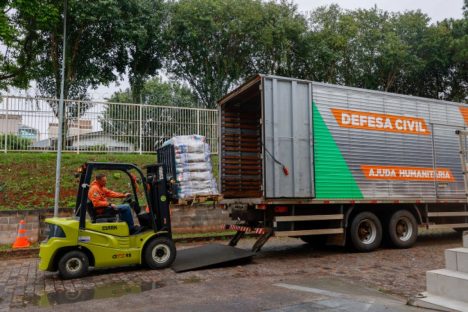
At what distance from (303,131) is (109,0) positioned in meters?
11.5

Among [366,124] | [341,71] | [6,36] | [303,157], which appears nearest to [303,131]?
[303,157]

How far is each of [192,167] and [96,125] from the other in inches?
263

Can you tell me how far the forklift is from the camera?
23.4 ft

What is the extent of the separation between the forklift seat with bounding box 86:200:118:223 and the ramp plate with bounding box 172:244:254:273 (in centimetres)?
149

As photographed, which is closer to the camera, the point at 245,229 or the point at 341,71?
the point at 245,229

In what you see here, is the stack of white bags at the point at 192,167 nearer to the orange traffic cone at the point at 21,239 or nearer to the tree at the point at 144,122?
the orange traffic cone at the point at 21,239

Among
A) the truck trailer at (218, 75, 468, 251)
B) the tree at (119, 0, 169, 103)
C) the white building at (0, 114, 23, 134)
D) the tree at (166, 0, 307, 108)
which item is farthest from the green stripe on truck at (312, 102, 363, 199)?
the tree at (166, 0, 307, 108)

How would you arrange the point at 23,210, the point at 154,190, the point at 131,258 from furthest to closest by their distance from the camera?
the point at 23,210 → the point at 154,190 → the point at 131,258

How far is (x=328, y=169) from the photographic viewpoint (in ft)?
30.2

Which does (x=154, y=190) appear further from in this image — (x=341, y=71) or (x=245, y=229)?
(x=341, y=71)

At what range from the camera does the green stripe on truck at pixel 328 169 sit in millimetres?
9086

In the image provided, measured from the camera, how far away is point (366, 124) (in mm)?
9906

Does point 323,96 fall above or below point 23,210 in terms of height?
above

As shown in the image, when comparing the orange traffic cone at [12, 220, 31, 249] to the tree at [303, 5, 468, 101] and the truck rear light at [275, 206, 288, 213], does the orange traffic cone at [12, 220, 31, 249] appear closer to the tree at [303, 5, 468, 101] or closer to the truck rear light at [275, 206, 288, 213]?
the truck rear light at [275, 206, 288, 213]
